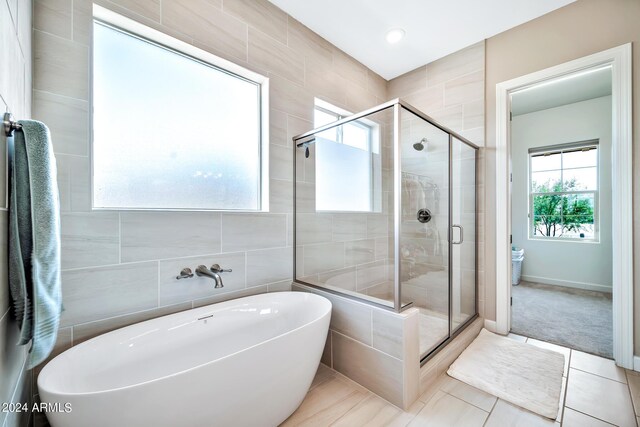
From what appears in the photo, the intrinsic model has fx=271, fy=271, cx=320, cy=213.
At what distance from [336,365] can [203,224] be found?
136cm

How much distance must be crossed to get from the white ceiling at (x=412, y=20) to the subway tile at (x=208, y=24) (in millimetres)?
489

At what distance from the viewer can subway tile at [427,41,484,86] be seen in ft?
8.70

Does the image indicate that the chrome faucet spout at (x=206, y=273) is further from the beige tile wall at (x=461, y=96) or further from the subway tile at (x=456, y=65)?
the subway tile at (x=456, y=65)

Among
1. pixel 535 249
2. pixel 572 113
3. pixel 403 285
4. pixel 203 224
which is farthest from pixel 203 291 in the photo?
pixel 572 113

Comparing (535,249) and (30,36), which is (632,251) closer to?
(535,249)

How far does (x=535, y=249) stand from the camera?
175 inches

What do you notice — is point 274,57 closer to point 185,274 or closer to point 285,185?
point 285,185

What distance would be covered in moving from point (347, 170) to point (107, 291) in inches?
71.8

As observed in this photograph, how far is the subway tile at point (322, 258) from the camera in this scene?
7.47 ft

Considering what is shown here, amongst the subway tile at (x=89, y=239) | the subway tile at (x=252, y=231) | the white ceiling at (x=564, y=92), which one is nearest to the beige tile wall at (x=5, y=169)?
the subway tile at (x=89, y=239)

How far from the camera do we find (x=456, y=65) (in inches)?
109

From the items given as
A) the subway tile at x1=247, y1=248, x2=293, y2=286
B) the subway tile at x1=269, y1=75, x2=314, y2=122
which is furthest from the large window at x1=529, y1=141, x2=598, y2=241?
the subway tile at x1=247, y1=248, x2=293, y2=286

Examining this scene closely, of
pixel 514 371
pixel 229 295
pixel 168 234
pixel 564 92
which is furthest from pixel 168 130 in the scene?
pixel 564 92

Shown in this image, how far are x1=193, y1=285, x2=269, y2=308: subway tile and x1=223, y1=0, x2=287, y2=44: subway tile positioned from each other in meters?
2.00
